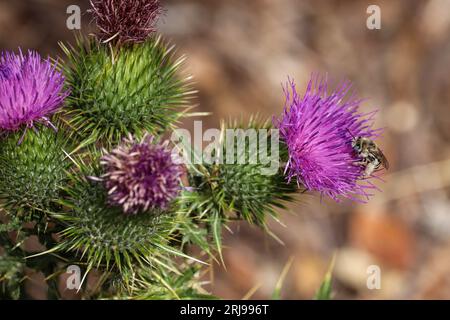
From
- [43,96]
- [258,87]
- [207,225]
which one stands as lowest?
[207,225]

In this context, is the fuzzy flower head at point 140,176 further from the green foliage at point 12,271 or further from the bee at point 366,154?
the bee at point 366,154

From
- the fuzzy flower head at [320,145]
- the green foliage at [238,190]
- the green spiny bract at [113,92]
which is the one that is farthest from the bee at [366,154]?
the green spiny bract at [113,92]

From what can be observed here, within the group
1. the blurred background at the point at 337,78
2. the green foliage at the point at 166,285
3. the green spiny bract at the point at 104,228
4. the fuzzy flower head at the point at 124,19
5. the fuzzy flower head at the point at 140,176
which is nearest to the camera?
the fuzzy flower head at the point at 140,176

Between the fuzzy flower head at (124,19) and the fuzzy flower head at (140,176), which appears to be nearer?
the fuzzy flower head at (140,176)

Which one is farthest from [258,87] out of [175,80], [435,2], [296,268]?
[175,80]
